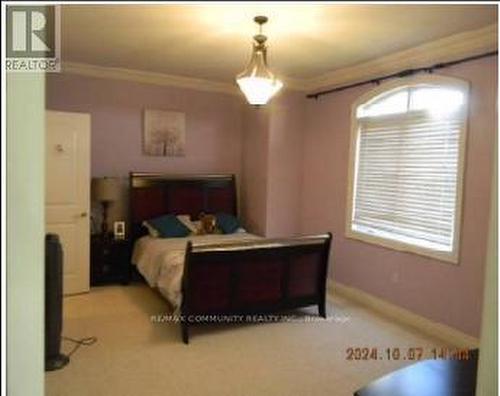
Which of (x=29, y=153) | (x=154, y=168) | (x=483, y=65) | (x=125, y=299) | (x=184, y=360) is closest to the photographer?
(x=29, y=153)

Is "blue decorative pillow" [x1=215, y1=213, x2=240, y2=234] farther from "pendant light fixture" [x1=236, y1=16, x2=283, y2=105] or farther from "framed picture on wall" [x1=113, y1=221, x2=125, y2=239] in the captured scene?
"pendant light fixture" [x1=236, y1=16, x2=283, y2=105]

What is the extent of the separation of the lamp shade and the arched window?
8.86ft

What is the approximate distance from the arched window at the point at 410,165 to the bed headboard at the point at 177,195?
1703 millimetres

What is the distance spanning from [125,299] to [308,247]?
2.02 meters

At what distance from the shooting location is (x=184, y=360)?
3018mm

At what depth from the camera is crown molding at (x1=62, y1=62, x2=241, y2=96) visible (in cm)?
463

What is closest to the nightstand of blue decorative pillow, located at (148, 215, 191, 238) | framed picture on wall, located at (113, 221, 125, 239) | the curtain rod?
framed picture on wall, located at (113, 221, 125, 239)

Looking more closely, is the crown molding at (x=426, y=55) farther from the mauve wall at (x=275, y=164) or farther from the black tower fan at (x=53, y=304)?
the black tower fan at (x=53, y=304)

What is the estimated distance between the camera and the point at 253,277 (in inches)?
140

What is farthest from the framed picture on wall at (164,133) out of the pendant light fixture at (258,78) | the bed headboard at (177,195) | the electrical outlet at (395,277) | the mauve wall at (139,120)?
the electrical outlet at (395,277)

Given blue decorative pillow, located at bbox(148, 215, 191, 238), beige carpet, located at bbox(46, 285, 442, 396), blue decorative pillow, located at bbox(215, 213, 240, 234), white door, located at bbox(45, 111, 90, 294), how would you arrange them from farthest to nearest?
blue decorative pillow, located at bbox(215, 213, 240, 234), blue decorative pillow, located at bbox(148, 215, 191, 238), white door, located at bbox(45, 111, 90, 294), beige carpet, located at bbox(46, 285, 442, 396)

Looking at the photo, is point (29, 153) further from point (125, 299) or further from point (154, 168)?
point (154, 168)

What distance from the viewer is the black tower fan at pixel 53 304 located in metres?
2.84

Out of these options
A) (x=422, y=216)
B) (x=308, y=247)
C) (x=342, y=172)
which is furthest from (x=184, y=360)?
(x=342, y=172)
